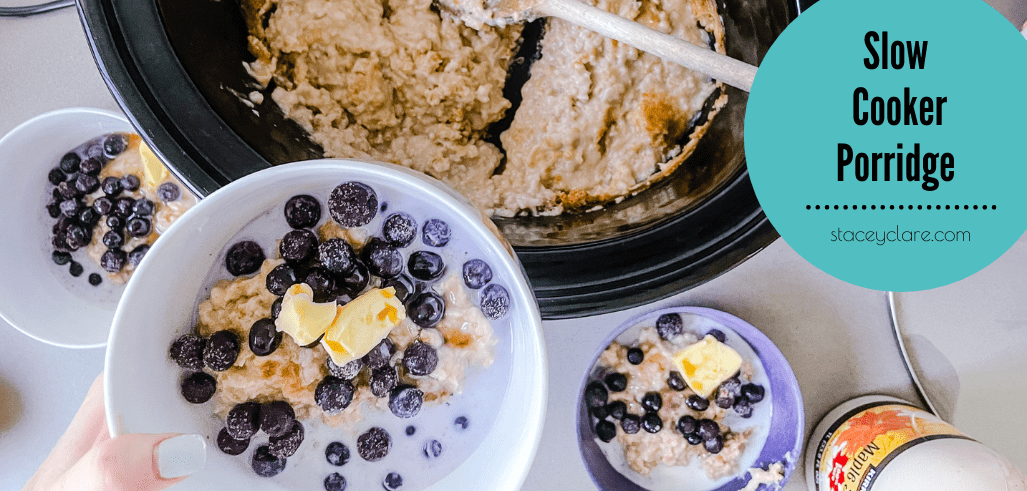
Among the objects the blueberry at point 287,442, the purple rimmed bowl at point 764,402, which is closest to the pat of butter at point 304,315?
the blueberry at point 287,442

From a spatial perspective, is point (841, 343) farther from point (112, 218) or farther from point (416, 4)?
point (112, 218)

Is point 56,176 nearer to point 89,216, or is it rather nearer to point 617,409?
point 89,216

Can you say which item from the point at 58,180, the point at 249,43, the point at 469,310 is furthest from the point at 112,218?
the point at 469,310

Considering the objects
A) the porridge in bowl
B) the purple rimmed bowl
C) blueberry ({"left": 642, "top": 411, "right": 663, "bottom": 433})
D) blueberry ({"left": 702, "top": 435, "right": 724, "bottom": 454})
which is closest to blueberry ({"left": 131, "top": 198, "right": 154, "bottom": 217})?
the porridge in bowl

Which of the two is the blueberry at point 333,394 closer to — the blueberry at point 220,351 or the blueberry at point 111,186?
the blueberry at point 220,351

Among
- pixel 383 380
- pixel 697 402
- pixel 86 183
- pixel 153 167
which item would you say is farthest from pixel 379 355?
pixel 86 183
